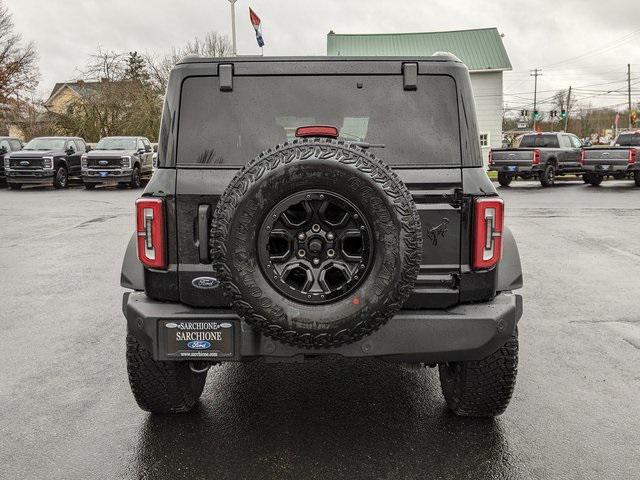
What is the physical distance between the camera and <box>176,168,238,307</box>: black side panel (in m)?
3.26

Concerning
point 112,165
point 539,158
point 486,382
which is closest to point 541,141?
point 539,158

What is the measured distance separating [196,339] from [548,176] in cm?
2320

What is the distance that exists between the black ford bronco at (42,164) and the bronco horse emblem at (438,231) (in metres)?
23.1

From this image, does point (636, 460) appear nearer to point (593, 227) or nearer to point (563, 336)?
point (563, 336)

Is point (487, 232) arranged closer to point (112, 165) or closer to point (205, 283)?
point (205, 283)

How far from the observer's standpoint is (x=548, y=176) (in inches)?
958

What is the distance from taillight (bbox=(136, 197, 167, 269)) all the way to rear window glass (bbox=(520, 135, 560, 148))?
24.4m

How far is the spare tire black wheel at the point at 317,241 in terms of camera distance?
286cm

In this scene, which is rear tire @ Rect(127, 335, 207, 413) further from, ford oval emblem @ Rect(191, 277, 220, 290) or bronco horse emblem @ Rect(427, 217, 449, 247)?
bronco horse emblem @ Rect(427, 217, 449, 247)

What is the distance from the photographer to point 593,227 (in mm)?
12867

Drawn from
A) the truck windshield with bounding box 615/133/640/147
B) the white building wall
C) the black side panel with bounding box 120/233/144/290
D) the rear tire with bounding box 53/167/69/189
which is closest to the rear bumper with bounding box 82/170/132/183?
the rear tire with bounding box 53/167/69/189

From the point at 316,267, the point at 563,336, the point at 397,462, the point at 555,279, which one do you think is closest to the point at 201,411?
the point at 397,462

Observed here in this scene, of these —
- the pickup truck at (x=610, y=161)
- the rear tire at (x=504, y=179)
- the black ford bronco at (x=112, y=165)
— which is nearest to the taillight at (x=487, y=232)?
the rear tire at (x=504, y=179)

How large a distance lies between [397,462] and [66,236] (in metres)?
10.0
